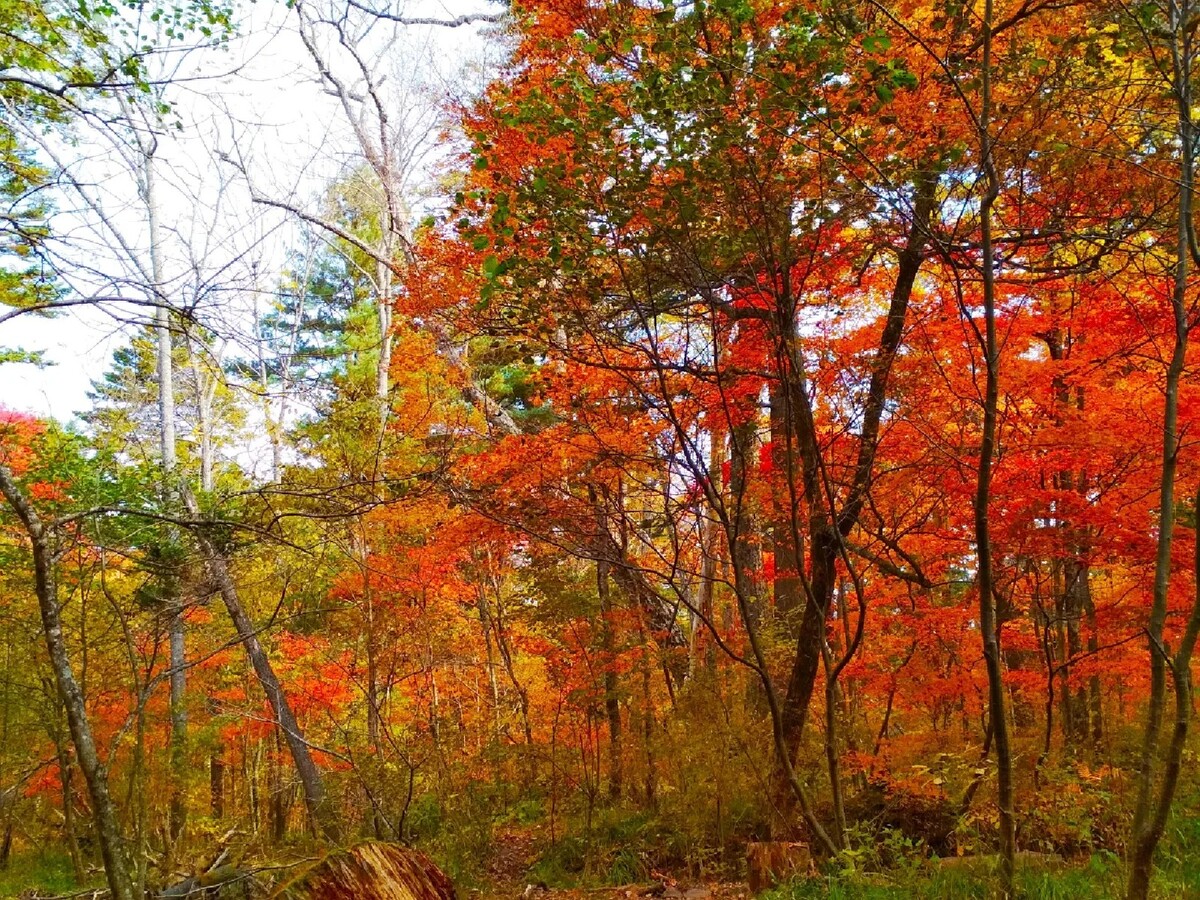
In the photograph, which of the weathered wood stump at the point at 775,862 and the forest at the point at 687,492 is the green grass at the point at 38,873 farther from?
the weathered wood stump at the point at 775,862

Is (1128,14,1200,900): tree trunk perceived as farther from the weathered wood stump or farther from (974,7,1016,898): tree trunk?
the weathered wood stump

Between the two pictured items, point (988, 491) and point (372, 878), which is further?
point (372, 878)

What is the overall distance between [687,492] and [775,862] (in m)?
2.65

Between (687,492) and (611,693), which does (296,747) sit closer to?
(611,693)

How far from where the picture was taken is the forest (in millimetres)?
3078

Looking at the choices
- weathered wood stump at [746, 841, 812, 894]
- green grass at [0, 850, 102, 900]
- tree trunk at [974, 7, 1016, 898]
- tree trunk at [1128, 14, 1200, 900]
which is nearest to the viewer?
tree trunk at [1128, 14, 1200, 900]

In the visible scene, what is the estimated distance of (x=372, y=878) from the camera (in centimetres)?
349

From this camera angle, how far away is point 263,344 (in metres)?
2.67

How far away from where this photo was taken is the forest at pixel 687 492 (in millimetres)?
3078

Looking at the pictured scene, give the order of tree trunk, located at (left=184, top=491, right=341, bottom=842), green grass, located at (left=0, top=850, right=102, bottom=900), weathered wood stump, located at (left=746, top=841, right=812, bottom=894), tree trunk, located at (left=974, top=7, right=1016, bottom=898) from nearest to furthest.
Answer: tree trunk, located at (left=974, top=7, right=1016, bottom=898) → weathered wood stump, located at (left=746, top=841, right=812, bottom=894) → green grass, located at (left=0, top=850, right=102, bottom=900) → tree trunk, located at (left=184, top=491, right=341, bottom=842)

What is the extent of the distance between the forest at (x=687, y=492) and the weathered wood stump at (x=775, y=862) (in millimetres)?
57

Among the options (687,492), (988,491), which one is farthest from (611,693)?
(988,491)

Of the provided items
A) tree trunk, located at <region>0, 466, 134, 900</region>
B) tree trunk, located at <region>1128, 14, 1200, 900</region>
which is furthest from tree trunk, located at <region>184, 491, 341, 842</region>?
tree trunk, located at <region>1128, 14, 1200, 900</region>

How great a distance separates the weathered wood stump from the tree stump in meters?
2.10
